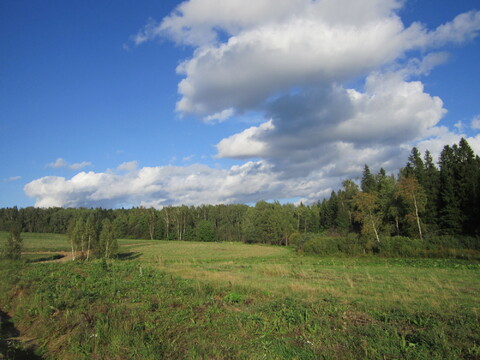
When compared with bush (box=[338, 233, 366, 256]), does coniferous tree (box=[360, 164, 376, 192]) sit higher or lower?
higher

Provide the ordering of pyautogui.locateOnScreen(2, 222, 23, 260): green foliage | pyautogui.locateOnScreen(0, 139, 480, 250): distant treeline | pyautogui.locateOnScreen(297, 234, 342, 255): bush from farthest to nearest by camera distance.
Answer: pyautogui.locateOnScreen(297, 234, 342, 255): bush
pyautogui.locateOnScreen(0, 139, 480, 250): distant treeline
pyautogui.locateOnScreen(2, 222, 23, 260): green foliage

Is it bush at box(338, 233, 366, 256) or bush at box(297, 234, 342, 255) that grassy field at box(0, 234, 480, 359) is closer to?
bush at box(338, 233, 366, 256)

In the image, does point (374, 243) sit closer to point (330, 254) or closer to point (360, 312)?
point (330, 254)

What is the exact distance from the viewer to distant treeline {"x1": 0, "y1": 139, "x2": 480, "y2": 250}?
4578 centimetres

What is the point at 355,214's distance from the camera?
56.9 m

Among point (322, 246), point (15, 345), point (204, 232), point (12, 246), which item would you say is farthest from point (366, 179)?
point (15, 345)

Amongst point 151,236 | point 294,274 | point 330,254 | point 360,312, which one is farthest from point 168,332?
point 151,236

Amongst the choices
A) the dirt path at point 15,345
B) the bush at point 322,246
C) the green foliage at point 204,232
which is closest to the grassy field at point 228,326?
the dirt path at point 15,345

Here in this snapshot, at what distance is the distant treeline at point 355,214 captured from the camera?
45.8 meters

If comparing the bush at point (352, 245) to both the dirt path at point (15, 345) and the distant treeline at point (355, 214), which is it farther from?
the dirt path at point (15, 345)

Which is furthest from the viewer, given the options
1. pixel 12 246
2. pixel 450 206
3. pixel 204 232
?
pixel 204 232

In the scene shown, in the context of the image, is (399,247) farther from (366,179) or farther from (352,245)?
(366,179)

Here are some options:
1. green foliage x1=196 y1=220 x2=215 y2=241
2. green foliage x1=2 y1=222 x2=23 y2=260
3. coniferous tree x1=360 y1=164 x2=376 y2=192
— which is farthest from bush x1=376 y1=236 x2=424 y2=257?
green foliage x1=196 y1=220 x2=215 y2=241

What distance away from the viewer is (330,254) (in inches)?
1966
